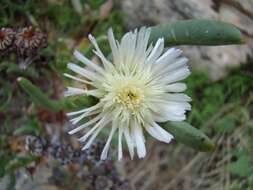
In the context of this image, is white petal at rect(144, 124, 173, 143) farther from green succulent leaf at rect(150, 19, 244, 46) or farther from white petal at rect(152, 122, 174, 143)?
green succulent leaf at rect(150, 19, 244, 46)

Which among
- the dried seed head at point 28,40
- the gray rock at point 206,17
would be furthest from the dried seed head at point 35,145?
the gray rock at point 206,17

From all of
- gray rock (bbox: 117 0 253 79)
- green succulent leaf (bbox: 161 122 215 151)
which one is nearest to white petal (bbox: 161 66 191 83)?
green succulent leaf (bbox: 161 122 215 151)

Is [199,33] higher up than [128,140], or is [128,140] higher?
[199,33]

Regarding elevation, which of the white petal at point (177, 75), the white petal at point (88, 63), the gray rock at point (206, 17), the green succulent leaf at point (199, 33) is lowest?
the white petal at point (177, 75)

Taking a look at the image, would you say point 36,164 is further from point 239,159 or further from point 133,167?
point 239,159

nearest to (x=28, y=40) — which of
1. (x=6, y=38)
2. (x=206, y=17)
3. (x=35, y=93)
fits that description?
(x=6, y=38)

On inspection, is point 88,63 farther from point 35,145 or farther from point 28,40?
point 35,145

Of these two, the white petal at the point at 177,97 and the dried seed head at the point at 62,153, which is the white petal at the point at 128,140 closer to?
the white petal at the point at 177,97
